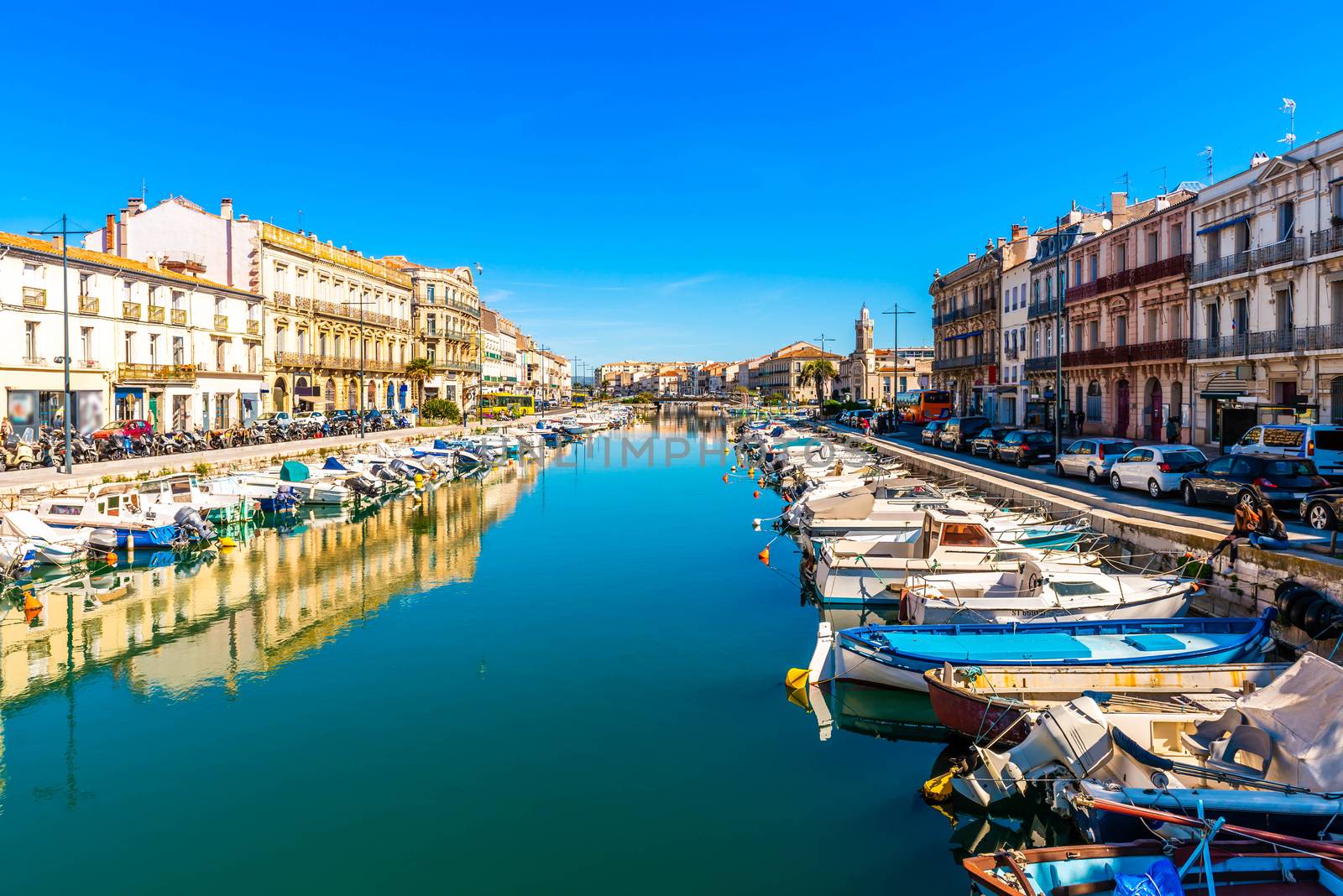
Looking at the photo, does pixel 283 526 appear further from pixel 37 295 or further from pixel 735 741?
pixel 735 741

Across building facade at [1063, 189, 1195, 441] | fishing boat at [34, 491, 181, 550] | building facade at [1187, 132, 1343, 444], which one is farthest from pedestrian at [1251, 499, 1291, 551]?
fishing boat at [34, 491, 181, 550]

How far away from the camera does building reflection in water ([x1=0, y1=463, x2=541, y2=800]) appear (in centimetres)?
1534

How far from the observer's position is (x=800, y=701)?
530 inches

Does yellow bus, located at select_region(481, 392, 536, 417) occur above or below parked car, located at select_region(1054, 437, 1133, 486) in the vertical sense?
above

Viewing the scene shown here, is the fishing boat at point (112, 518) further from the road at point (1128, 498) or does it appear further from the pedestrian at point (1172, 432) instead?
the pedestrian at point (1172, 432)

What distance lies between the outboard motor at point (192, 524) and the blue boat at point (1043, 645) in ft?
71.0

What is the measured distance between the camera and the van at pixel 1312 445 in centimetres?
2091

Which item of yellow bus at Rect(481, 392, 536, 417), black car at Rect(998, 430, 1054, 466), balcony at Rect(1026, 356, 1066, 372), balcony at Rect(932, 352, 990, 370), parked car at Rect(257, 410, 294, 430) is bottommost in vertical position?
black car at Rect(998, 430, 1054, 466)

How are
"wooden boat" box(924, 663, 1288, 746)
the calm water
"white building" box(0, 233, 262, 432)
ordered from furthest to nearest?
"white building" box(0, 233, 262, 432) < "wooden boat" box(924, 663, 1288, 746) < the calm water

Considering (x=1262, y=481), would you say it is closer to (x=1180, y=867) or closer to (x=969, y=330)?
(x=1180, y=867)

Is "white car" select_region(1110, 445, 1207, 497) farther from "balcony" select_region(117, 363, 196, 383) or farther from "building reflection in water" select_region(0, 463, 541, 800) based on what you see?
"balcony" select_region(117, 363, 196, 383)

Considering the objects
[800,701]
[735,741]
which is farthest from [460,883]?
[800,701]

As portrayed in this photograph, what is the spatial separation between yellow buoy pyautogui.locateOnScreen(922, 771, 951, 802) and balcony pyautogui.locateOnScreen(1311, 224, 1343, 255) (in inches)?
1034

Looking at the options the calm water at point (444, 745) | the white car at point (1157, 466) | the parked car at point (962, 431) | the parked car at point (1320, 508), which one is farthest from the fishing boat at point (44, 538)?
the parked car at point (962, 431)
